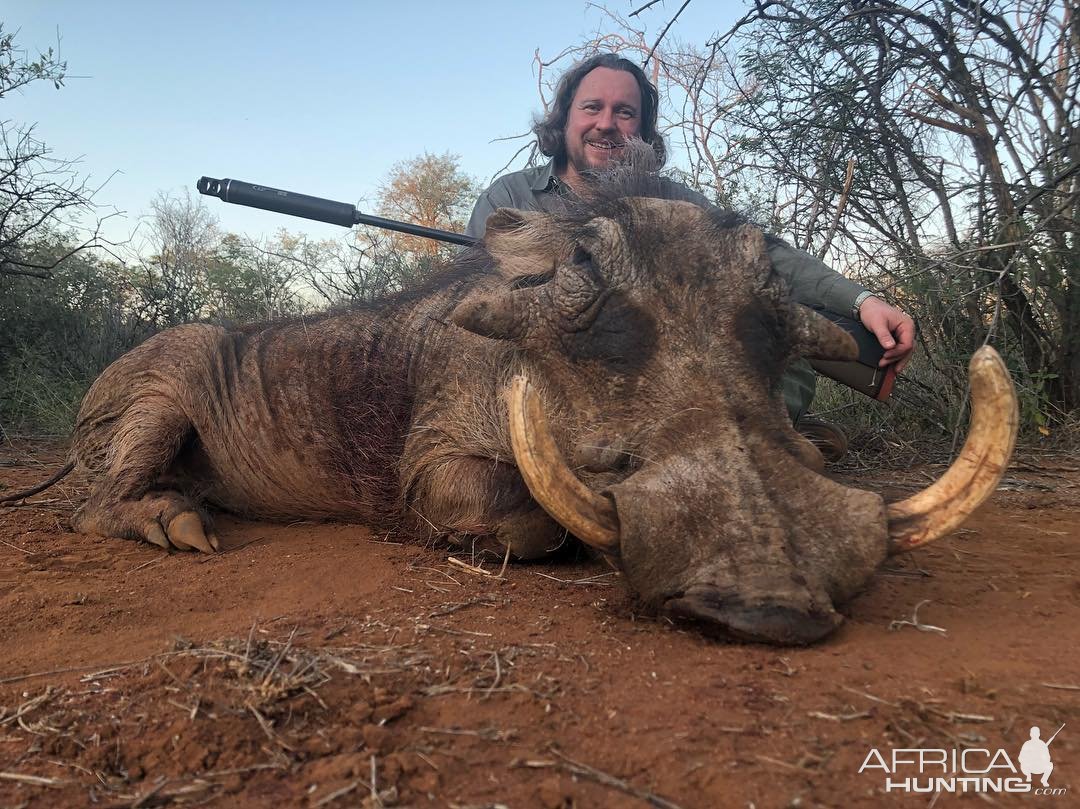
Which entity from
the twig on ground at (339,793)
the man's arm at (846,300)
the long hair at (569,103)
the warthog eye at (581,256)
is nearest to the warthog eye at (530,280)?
the warthog eye at (581,256)

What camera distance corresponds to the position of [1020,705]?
1352 mm

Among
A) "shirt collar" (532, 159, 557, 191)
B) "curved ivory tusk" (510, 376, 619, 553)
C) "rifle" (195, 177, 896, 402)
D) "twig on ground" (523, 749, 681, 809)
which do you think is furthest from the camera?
"rifle" (195, 177, 896, 402)

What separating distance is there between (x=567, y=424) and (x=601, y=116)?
9.16ft

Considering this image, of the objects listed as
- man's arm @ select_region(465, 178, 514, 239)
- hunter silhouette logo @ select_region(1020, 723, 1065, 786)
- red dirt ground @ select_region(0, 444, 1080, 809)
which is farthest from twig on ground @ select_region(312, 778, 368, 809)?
man's arm @ select_region(465, 178, 514, 239)

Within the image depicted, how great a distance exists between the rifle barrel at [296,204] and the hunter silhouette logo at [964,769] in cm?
391

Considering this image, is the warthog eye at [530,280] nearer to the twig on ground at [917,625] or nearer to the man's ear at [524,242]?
the man's ear at [524,242]

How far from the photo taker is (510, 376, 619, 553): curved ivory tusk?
1.74m

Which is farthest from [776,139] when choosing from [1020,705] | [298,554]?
[1020,705]

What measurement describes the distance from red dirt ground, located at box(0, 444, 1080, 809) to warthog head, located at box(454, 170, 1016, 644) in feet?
0.55

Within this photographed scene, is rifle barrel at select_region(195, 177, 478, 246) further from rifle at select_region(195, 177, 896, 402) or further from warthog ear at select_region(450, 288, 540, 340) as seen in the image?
warthog ear at select_region(450, 288, 540, 340)

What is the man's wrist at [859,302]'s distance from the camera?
114 inches

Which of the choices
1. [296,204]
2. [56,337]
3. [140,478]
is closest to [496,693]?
[140,478]

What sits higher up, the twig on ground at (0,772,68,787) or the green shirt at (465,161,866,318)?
the green shirt at (465,161,866,318)

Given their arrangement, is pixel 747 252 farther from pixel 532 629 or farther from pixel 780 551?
pixel 532 629
